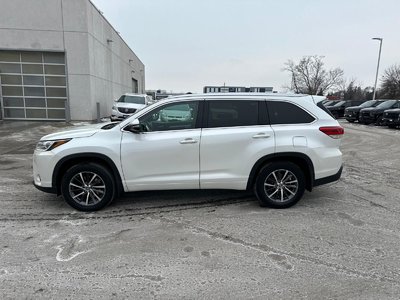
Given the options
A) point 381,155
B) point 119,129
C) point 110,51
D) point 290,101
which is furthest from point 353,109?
point 119,129

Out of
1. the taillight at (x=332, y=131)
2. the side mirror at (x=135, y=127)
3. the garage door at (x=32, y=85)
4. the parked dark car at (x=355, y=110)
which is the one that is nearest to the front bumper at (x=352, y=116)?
the parked dark car at (x=355, y=110)

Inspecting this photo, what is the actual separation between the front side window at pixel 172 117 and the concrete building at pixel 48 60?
46.8 ft

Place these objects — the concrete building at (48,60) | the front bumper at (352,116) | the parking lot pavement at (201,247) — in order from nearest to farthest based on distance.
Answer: the parking lot pavement at (201,247) → the concrete building at (48,60) → the front bumper at (352,116)

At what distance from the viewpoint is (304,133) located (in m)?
4.71

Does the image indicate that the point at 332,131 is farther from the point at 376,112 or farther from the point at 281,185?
the point at 376,112

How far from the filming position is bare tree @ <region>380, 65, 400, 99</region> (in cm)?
5006

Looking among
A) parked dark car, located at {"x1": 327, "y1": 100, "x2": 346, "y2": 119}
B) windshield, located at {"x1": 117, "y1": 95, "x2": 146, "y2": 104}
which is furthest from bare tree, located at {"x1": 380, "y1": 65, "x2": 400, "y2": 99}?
windshield, located at {"x1": 117, "y1": 95, "x2": 146, "y2": 104}

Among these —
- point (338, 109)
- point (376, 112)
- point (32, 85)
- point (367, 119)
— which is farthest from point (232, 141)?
point (338, 109)

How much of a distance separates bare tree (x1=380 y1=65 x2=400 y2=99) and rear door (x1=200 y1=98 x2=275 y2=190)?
53667mm

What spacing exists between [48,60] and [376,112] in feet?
68.9

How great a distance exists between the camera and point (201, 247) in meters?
3.64

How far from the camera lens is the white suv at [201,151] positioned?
450cm

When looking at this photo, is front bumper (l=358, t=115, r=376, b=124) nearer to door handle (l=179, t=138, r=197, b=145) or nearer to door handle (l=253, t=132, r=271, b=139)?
door handle (l=253, t=132, r=271, b=139)

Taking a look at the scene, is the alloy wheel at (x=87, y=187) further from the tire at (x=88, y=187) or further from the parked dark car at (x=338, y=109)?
the parked dark car at (x=338, y=109)
